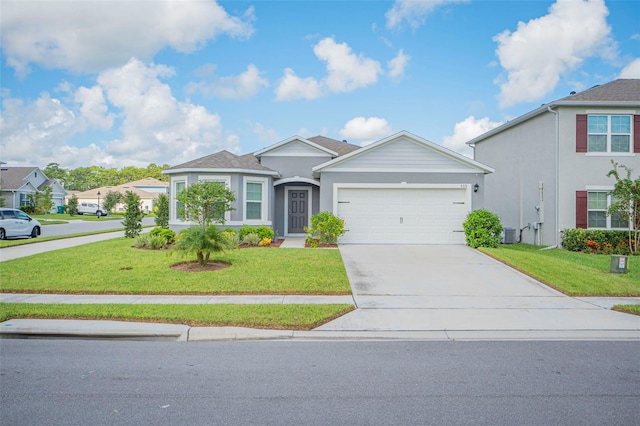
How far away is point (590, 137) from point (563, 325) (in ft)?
42.4

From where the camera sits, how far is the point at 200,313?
26.6 ft

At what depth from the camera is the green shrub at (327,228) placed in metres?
16.8

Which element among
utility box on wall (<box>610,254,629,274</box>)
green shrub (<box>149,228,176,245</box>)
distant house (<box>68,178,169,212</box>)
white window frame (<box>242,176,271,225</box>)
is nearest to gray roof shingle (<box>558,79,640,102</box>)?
utility box on wall (<box>610,254,629,274</box>)

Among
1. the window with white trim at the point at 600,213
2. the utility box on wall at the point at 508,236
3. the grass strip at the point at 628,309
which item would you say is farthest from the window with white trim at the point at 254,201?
the grass strip at the point at 628,309

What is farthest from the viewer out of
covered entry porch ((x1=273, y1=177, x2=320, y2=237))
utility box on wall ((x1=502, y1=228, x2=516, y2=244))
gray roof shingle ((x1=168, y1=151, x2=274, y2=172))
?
covered entry porch ((x1=273, y1=177, x2=320, y2=237))

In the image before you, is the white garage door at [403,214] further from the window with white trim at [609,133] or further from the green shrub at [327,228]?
the window with white trim at [609,133]

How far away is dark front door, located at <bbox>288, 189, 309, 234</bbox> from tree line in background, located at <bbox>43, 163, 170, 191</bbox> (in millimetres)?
84967

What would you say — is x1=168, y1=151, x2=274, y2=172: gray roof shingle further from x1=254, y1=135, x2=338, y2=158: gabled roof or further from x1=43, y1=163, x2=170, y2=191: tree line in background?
x1=43, y1=163, x2=170, y2=191: tree line in background

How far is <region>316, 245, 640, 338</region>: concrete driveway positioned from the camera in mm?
7770

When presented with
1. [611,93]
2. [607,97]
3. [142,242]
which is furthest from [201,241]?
[611,93]

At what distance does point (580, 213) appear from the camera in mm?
17891

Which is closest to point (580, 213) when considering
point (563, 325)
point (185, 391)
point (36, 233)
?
point (563, 325)

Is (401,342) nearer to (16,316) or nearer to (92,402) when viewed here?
(92,402)

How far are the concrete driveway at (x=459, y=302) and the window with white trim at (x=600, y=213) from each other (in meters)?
6.47
